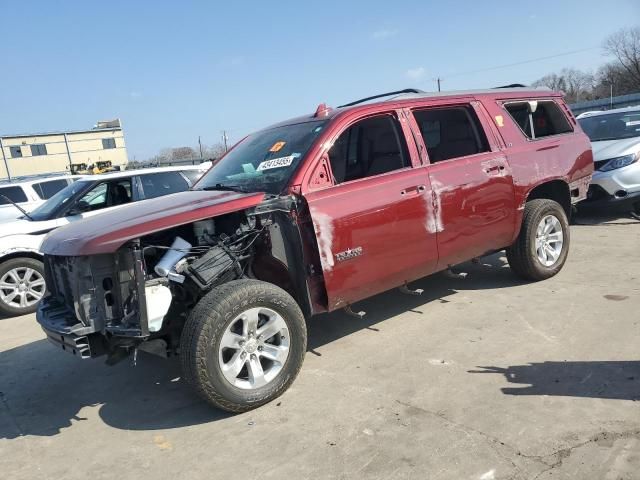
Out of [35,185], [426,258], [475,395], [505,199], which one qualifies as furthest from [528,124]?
[35,185]

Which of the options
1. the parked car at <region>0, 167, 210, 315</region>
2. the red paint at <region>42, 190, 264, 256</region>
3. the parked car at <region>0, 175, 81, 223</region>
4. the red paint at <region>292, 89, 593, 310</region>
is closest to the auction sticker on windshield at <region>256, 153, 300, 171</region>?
the red paint at <region>292, 89, 593, 310</region>

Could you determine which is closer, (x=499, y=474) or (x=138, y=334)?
(x=499, y=474)

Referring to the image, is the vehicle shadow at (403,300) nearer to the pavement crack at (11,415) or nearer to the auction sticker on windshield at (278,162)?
the auction sticker on windshield at (278,162)

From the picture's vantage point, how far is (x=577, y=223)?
8.69 metres

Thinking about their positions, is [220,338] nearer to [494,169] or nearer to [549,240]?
[494,169]

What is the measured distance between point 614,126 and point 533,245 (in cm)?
539

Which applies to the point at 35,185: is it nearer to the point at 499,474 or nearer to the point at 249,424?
the point at 249,424

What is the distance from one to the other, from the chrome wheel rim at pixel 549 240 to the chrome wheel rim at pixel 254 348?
10.4 ft

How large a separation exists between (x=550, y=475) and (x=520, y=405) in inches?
27.5

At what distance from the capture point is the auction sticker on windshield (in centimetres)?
414

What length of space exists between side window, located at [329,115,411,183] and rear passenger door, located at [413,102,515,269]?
27 cm

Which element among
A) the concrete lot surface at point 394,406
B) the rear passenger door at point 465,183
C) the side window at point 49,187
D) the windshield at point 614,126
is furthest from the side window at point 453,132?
the side window at point 49,187

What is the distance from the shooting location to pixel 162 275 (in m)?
3.48

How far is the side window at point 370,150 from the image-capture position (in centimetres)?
444
